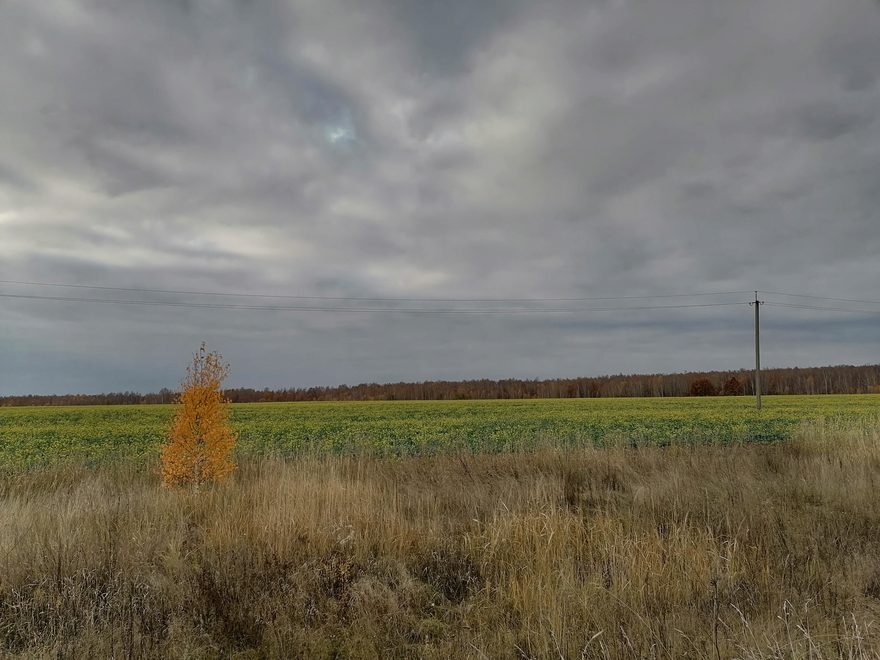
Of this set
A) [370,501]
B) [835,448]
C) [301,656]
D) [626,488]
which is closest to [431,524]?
[370,501]

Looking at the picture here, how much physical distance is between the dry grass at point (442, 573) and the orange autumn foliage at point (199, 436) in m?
0.43

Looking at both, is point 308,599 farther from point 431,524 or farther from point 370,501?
point 370,501

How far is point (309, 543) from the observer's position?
6.93 meters

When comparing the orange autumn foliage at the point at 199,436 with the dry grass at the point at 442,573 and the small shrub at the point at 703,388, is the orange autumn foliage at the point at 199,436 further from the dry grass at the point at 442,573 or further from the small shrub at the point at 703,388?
the small shrub at the point at 703,388

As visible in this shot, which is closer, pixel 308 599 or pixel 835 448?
pixel 308 599

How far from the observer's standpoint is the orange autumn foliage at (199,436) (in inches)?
399

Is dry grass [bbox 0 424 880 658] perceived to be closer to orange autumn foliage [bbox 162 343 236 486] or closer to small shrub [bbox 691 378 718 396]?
orange autumn foliage [bbox 162 343 236 486]

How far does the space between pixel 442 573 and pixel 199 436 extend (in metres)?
6.21

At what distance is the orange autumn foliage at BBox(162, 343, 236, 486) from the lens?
1014 centimetres

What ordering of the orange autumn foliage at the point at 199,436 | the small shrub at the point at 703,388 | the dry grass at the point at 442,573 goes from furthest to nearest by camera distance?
the small shrub at the point at 703,388 → the orange autumn foliage at the point at 199,436 → the dry grass at the point at 442,573

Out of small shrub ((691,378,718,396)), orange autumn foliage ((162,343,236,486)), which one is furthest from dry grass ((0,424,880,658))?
small shrub ((691,378,718,396))

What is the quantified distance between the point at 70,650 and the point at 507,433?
812 inches

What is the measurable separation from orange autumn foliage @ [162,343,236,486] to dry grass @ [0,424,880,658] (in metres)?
0.43

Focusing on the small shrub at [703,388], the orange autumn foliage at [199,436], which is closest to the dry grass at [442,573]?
the orange autumn foliage at [199,436]
